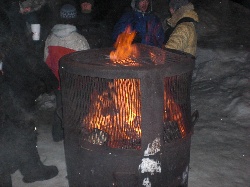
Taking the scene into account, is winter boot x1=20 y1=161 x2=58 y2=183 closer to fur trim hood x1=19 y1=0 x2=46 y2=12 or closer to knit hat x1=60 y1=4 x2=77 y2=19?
knit hat x1=60 y1=4 x2=77 y2=19

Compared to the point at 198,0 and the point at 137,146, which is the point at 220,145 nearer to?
the point at 137,146

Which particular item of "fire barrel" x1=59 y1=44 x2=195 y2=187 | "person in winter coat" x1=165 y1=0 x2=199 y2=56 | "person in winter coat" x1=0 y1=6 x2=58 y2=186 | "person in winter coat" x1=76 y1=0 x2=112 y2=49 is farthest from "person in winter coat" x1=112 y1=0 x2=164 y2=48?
"person in winter coat" x1=76 y1=0 x2=112 y2=49

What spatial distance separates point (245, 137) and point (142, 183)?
3296 mm

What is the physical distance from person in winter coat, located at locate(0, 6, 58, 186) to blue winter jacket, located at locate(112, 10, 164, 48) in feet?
6.33

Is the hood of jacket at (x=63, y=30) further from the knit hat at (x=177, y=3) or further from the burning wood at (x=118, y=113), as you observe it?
the burning wood at (x=118, y=113)

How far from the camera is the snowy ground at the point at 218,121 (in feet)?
14.6

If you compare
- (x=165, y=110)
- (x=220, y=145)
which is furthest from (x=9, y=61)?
(x=220, y=145)

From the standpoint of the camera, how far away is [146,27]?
18.1 ft

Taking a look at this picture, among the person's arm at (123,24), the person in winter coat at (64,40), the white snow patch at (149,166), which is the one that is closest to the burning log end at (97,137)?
the white snow patch at (149,166)

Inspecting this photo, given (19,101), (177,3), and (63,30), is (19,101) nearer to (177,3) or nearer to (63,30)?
(63,30)

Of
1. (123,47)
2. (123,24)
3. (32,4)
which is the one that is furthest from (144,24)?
(32,4)

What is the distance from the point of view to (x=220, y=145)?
210 inches

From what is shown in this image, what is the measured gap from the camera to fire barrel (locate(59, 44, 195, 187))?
8.87 ft

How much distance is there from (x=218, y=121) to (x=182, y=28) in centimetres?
251
